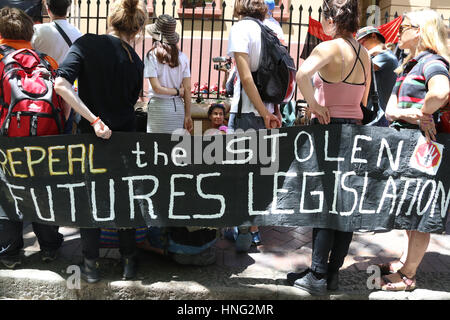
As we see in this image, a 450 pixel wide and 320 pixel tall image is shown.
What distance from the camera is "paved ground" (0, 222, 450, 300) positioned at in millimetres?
3285

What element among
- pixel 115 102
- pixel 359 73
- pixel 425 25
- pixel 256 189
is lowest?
pixel 256 189

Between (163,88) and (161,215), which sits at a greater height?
(163,88)

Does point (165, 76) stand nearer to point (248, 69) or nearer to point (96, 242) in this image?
point (248, 69)

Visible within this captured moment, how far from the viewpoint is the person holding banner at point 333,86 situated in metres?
2.94

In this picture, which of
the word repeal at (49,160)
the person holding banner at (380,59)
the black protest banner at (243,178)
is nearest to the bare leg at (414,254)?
the black protest banner at (243,178)

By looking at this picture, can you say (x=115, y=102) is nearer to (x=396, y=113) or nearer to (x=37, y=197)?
(x=37, y=197)

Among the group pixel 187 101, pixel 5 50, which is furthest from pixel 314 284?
pixel 5 50

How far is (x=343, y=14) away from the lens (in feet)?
9.79

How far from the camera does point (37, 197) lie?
132 inches

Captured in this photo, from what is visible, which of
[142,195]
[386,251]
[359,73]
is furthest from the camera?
[386,251]

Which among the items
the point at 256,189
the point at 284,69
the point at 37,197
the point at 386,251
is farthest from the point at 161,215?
the point at 386,251

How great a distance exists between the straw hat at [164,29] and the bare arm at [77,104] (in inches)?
58.0

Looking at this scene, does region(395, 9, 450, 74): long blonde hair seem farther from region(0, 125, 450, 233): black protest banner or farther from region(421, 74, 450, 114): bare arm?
region(0, 125, 450, 233): black protest banner

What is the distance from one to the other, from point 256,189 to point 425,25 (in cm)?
169
